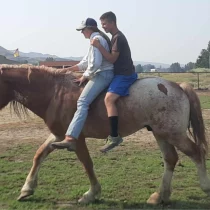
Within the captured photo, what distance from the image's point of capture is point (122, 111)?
542 cm

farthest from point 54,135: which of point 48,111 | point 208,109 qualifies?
point 208,109

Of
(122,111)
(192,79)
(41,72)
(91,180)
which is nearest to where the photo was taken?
(122,111)

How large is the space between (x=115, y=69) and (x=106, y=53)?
320 mm

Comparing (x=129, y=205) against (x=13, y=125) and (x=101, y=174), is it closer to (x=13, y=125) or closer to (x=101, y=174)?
(x=101, y=174)

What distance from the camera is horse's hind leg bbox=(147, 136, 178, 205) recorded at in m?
5.46

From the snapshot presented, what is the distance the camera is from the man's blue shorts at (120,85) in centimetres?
534

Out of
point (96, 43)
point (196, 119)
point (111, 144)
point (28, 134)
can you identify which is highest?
point (96, 43)

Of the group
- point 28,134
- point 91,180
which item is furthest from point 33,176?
point 28,134

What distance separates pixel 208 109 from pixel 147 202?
1252 centimetres

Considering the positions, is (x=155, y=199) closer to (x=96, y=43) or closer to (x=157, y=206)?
(x=157, y=206)

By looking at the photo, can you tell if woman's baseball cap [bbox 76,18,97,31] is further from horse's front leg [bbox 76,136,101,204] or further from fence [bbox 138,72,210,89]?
fence [bbox 138,72,210,89]

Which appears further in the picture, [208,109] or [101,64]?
[208,109]

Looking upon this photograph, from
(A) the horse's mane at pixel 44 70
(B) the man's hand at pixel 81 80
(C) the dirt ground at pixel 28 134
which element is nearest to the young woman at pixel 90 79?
(B) the man's hand at pixel 81 80

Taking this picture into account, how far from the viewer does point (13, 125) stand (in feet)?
41.9
